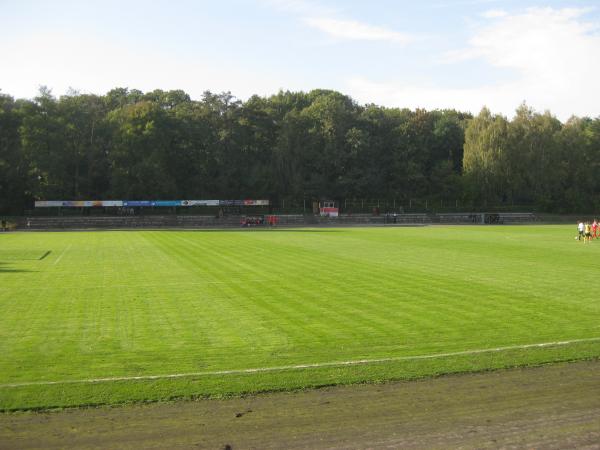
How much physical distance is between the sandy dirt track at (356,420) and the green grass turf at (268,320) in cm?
56

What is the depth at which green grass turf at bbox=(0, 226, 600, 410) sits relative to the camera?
31.7ft

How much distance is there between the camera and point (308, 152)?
90.3 meters

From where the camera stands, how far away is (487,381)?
9.28 meters

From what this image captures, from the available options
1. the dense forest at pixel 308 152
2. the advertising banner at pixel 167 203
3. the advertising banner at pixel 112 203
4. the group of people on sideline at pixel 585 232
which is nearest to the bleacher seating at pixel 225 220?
the advertising banner at pixel 167 203

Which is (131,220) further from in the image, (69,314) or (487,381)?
(487,381)

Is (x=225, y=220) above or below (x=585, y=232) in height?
above

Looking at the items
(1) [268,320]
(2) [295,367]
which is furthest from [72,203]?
(2) [295,367]

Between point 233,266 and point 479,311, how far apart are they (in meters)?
12.8

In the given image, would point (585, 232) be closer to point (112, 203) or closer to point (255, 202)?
point (255, 202)

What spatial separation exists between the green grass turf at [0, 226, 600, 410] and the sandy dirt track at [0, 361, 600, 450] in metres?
0.56

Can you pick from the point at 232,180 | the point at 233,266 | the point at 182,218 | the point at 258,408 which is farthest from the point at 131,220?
the point at 258,408

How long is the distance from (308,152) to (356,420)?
8387 cm

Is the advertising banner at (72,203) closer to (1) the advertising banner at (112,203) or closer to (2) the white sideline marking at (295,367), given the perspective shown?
(1) the advertising banner at (112,203)

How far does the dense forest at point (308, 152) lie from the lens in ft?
265
